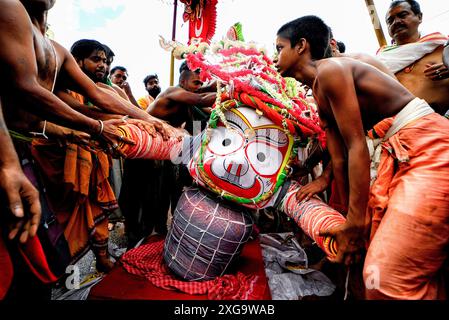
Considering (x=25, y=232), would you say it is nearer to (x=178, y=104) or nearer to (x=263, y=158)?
(x=263, y=158)

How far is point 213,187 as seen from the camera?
1889 millimetres

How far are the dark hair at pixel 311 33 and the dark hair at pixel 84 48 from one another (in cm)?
223

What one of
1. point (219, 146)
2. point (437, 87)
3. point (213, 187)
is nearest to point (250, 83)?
point (219, 146)

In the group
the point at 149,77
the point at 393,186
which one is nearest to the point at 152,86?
the point at 149,77

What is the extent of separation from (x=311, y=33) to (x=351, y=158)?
958mm

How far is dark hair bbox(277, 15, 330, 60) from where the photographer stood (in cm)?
177

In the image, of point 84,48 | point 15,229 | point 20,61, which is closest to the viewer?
point 15,229

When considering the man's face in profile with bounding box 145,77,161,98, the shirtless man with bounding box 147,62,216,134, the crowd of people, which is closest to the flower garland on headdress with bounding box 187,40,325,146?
the crowd of people

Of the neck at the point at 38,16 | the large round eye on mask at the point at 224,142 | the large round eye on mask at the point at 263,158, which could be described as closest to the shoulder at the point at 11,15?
the neck at the point at 38,16

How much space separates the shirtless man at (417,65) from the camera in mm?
2262

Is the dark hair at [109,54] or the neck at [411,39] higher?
the dark hair at [109,54]

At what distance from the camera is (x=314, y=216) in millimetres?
1577

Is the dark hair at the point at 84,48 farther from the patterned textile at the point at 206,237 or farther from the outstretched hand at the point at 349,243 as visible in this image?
the outstretched hand at the point at 349,243
